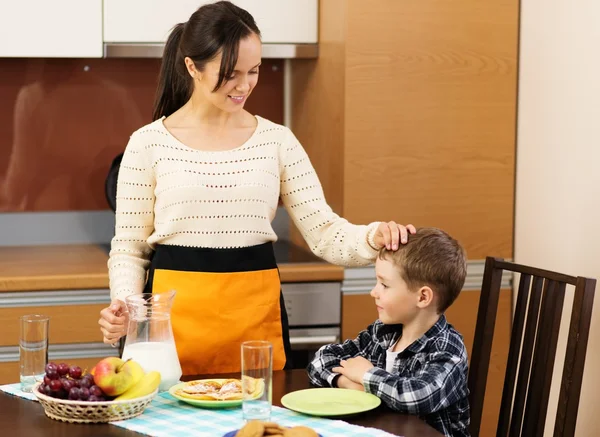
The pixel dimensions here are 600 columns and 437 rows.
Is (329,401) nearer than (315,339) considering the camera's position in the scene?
Yes

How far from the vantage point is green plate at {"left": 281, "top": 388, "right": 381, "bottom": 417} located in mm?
1629

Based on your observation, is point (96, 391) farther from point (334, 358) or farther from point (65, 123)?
point (65, 123)

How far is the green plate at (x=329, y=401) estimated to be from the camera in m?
1.63

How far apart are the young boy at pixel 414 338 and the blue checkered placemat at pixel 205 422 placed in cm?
15

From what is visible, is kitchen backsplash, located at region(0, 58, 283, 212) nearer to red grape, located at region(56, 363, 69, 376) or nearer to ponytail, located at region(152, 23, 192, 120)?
ponytail, located at region(152, 23, 192, 120)

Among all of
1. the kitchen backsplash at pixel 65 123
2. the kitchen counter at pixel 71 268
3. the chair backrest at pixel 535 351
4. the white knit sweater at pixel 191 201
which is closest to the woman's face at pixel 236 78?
the white knit sweater at pixel 191 201

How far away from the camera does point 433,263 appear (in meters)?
1.84

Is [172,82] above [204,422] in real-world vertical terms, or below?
above

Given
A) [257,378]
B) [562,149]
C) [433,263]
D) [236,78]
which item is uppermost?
[236,78]

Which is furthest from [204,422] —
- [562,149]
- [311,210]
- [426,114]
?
[426,114]

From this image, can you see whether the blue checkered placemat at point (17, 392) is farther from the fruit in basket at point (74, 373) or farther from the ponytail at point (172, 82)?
the ponytail at point (172, 82)

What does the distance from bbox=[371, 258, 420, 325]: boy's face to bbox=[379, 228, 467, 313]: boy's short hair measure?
1cm

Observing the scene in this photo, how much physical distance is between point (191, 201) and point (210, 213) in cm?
5

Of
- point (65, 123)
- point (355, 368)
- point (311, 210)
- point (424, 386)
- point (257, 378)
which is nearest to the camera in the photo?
point (257, 378)
